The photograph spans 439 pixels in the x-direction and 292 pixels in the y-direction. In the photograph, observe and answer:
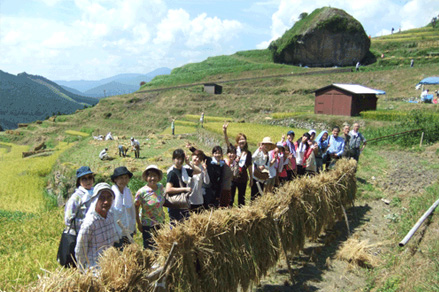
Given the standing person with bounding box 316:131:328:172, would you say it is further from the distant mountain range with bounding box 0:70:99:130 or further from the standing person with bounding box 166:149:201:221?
the distant mountain range with bounding box 0:70:99:130

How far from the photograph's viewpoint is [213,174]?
5.23m

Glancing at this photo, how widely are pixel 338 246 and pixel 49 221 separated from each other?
766 centimetres

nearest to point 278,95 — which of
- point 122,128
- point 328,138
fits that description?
point 122,128

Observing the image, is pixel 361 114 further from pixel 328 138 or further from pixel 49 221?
pixel 49 221

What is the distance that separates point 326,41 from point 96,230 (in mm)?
71610

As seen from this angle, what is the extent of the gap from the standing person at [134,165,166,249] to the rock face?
2724 inches

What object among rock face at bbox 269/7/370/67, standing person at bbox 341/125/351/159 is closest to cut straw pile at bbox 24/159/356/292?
standing person at bbox 341/125/351/159

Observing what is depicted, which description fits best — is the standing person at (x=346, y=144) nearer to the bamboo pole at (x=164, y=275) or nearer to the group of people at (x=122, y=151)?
the bamboo pole at (x=164, y=275)

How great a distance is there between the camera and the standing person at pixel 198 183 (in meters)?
4.80

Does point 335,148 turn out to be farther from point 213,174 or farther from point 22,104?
point 22,104

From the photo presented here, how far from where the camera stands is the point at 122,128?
47219mm

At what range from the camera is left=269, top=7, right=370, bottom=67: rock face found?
63062 mm

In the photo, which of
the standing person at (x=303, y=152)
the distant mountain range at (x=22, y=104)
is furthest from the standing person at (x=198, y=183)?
the distant mountain range at (x=22, y=104)

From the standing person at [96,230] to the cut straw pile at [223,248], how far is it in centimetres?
55
